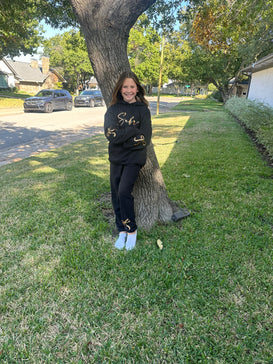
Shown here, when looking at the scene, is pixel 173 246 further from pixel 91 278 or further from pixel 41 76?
pixel 41 76

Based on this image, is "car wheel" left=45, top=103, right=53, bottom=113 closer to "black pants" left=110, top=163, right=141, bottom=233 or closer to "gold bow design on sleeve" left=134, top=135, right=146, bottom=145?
"black pants" left=110, top=163, right=141, bottom=233

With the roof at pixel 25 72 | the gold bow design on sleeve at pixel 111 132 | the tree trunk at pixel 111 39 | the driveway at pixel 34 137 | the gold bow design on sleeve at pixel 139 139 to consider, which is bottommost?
the driveway at pixel 34 137

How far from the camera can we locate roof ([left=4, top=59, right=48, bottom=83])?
1575 inches

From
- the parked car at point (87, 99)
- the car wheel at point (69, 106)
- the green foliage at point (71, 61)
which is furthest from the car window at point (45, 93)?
the green foliage at point (71, 61)

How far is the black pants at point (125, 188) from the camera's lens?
2.55m

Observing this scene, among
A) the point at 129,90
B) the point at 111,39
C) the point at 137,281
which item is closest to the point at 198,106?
the point at 111,39

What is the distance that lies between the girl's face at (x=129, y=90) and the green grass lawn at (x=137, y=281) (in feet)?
5.14

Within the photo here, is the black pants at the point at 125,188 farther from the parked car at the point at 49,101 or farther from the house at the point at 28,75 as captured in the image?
the house at the point at 28,75

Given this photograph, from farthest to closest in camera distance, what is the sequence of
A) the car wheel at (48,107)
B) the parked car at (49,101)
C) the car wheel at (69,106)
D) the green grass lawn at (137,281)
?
the car wheel at (69,106), the car wheel at (48,107), the parked car at (49,101), the green grass lawn at (137,281)

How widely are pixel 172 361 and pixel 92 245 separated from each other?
4.74 ft

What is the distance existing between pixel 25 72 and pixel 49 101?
30.6 metres

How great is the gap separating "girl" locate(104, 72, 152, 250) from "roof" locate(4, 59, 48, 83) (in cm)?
4484

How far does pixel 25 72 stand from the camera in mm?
41812

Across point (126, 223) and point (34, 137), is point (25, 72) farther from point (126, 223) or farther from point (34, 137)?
point (126, 223)
